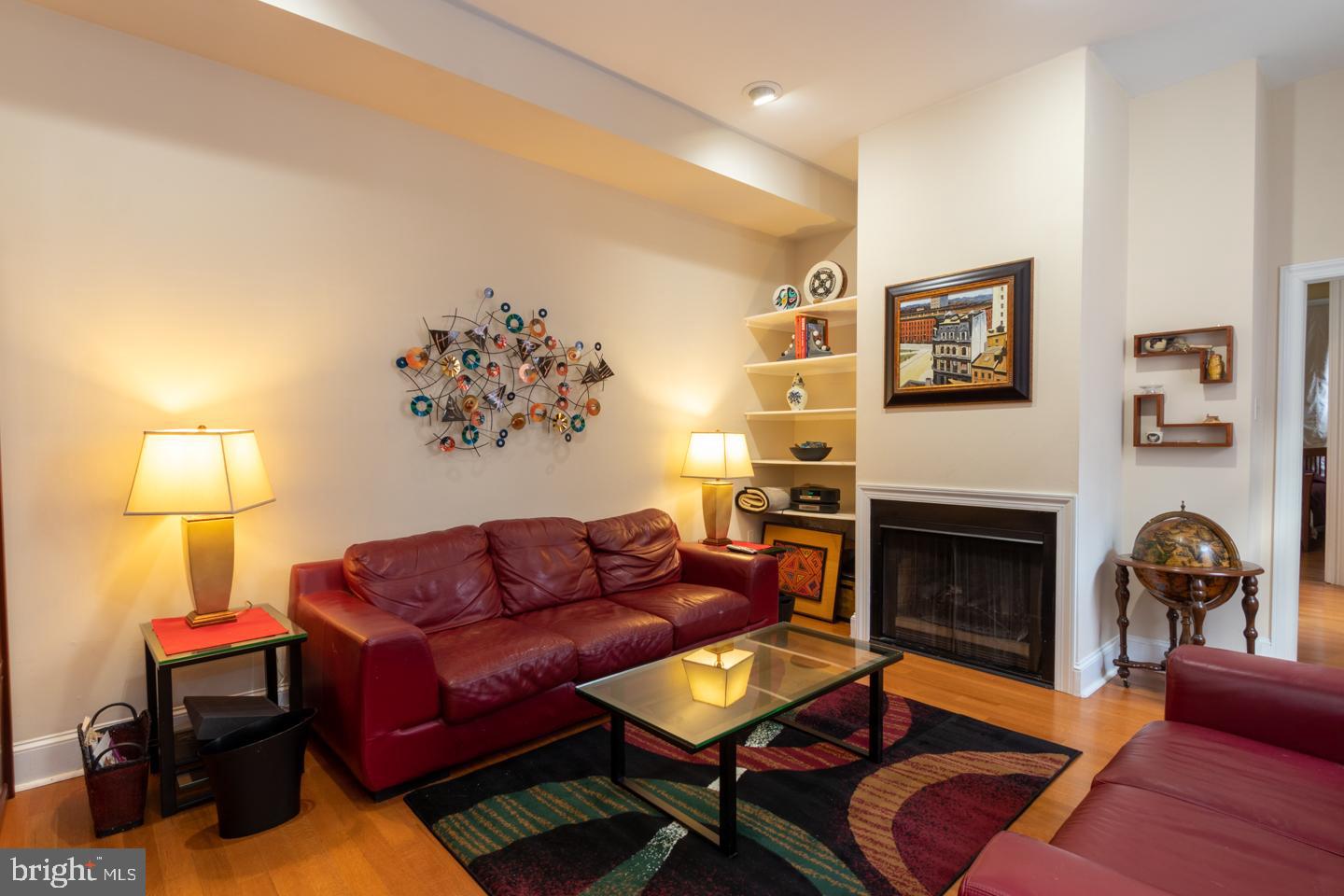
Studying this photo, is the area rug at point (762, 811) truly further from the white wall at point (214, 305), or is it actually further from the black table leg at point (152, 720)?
the white wall at point (214, 305)

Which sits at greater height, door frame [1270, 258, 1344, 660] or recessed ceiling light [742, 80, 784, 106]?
recessed ceiling light [742, 80, 784, 106]

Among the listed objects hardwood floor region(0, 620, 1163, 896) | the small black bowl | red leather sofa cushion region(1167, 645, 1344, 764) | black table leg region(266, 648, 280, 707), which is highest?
the small black bowl

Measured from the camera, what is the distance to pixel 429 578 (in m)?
2.87

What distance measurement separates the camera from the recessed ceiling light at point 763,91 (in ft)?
10.8

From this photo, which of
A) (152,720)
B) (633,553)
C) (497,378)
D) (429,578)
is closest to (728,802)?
(429,578)

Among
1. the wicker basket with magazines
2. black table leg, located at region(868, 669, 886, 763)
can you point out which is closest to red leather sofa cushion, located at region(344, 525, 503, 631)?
the wicker basket with magazines

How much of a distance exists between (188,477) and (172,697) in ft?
2.37

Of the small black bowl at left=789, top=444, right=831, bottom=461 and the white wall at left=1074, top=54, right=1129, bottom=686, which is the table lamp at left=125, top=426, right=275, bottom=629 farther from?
the white wall at left=1074, top=54, right=1129, bottom=686

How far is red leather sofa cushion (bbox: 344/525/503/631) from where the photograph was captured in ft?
8.98

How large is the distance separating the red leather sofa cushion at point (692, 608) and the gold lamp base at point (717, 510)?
58 centimetres

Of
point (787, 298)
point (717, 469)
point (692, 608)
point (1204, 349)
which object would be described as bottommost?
point (692, 608)

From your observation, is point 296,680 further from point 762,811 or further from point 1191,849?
point 1191,849

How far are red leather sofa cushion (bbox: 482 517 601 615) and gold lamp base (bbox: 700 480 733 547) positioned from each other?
0.92 m

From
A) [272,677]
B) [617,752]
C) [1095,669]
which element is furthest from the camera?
[1095,669]
